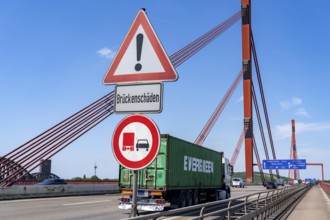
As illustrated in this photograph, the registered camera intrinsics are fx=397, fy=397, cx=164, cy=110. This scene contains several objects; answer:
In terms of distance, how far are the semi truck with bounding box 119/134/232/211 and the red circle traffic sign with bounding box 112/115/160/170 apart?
489 inches

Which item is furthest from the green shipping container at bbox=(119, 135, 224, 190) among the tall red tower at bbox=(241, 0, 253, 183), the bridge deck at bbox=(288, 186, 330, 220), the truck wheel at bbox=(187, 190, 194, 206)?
the tall red tower at bbox=(241, 0, 253, 183)

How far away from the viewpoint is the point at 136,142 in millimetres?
4199

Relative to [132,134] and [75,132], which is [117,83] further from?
[75,132]

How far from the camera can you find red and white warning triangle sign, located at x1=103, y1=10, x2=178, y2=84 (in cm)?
441

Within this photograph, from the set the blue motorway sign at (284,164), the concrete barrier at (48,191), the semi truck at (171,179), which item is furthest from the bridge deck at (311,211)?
the blue motorway sign at (284,164)

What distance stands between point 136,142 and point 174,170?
13.6m

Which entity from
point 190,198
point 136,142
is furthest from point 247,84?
point 136,142

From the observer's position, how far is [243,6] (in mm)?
68375

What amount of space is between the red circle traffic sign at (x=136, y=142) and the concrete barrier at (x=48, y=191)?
817 inches

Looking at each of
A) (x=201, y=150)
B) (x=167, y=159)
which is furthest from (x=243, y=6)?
(x=167, y=159)

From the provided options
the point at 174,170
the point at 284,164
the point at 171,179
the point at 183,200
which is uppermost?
the point at 174,170

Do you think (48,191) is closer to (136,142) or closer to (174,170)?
(174,170)

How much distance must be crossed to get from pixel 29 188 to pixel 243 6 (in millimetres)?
53927

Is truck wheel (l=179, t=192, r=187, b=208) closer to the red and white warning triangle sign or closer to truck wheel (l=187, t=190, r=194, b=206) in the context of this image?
truck wheel (l=187, t=190, r=194, b=206)
